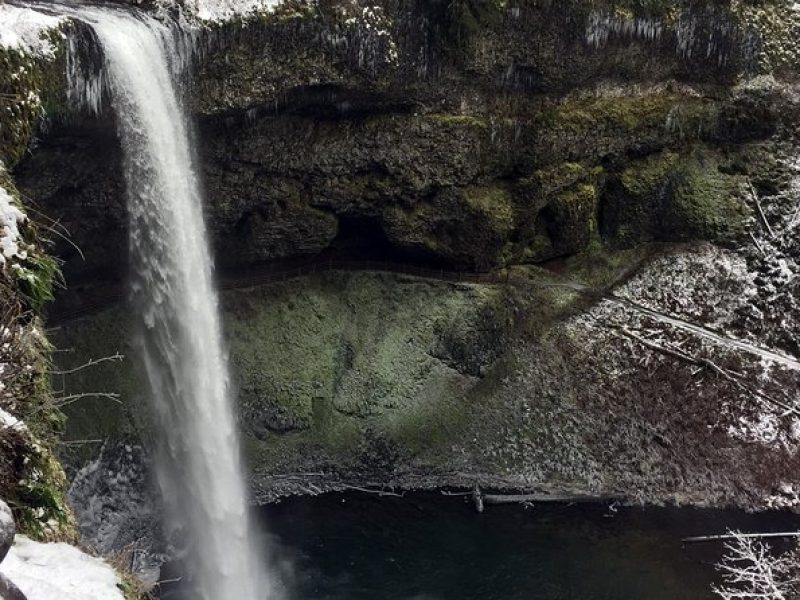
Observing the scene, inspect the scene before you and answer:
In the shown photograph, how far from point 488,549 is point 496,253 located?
35.7 ft

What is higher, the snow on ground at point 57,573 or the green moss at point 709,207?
the snow on ground at point 57,573

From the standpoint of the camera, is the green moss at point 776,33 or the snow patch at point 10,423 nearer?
the snow patch at point 10,423

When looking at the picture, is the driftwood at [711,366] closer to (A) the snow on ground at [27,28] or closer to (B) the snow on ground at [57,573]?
(A) the snow on ground at [27,28]

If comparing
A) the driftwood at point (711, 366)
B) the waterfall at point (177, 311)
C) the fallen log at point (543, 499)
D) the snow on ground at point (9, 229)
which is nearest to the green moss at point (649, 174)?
the driftwood at point (711, 366)

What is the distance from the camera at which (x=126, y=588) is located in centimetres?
800

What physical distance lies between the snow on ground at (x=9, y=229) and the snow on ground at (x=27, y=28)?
7796 millimetres

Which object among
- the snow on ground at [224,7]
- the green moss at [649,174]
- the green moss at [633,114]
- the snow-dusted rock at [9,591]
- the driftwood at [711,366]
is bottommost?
the driftwood at [711,366]

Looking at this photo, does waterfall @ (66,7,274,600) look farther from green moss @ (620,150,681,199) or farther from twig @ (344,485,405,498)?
green moss @ (620,150,681,199)

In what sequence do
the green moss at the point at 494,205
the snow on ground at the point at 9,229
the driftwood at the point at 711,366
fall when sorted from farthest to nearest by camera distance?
the green moss at the point at 494,205, the driftwood at the point at 711,366, the snow on ground at the point at 9,229

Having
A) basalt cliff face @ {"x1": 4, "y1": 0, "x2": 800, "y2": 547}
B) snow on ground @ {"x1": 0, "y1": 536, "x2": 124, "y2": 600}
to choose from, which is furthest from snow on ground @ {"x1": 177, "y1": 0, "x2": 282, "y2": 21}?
snow on ground @ {"x1": 0, "y1": 536, "x2": 124, "y2": 600}

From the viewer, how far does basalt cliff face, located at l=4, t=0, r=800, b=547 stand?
80.6 ft

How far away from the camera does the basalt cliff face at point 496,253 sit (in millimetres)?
24562

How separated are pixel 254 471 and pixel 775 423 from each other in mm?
18026

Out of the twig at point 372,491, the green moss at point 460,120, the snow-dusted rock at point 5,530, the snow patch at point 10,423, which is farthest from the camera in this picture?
the green moss at point 460,120
